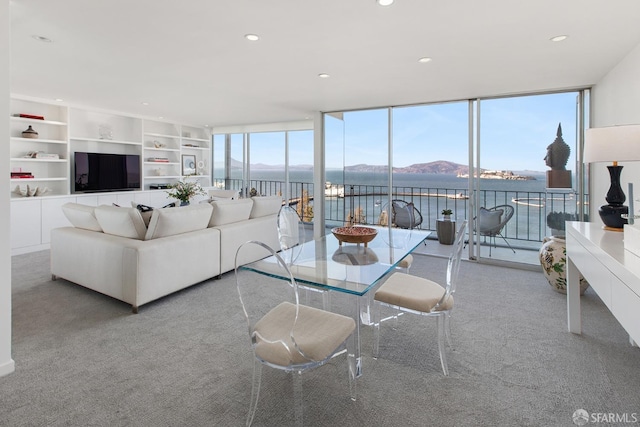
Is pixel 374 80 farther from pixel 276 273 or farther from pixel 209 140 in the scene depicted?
pixel 209 140

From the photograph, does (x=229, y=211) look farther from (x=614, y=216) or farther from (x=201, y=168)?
(x=201, y=168)

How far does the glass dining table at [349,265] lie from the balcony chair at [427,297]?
12cm

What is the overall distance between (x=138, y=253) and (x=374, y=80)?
3043 millimetres

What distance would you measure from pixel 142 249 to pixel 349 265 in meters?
1.84

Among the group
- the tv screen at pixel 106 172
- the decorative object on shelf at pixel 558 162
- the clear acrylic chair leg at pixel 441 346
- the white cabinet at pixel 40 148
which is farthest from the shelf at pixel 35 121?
the decorative object on shelf at pixel 558 162

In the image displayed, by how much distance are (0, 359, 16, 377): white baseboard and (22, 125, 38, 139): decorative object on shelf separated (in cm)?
455

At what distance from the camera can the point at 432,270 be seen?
430 centimetres

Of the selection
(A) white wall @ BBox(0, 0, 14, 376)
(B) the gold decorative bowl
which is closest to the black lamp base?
(B) the gold decorative bowl

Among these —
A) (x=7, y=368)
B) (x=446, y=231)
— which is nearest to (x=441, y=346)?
(x=7, y=368)

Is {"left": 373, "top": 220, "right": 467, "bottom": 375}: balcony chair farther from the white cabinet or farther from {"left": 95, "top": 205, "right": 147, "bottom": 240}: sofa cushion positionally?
the white cabinet

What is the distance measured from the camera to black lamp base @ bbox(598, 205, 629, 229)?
2.32 metres

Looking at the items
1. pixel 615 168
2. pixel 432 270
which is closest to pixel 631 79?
pixel 615 168

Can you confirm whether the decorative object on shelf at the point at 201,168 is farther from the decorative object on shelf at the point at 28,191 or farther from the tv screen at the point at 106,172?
the decorative object on shelf at the point at 28,191

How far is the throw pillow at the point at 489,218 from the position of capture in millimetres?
4719
